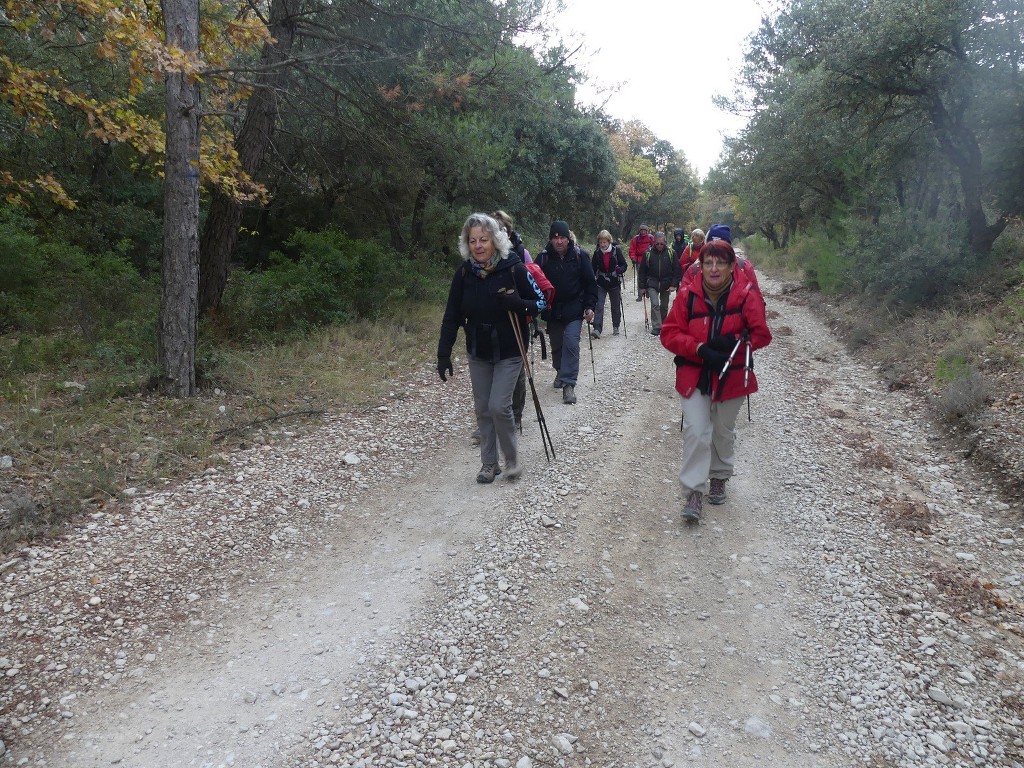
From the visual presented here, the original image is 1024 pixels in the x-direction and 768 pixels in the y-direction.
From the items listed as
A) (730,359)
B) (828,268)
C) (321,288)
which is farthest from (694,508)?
(828,268)

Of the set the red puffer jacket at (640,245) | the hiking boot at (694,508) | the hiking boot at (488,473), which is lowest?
the hiking boot at (488,473)

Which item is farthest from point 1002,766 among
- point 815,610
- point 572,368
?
point 572,368

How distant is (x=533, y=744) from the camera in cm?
302

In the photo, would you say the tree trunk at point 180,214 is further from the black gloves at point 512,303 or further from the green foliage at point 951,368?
the green foliage at point 951,368

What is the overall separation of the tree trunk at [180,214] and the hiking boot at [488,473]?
3744 mm

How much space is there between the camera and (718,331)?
16.0 feet

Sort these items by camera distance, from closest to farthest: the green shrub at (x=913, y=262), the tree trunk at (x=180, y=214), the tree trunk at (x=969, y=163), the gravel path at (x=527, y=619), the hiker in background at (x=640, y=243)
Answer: the gravel path at (x=527, y=619), the tree trunk at (x=180, y=214), the green shrub at (x=913, y=262), the tree trunk at (x=969, y=163), the hiker in background at (x=640, y=243)

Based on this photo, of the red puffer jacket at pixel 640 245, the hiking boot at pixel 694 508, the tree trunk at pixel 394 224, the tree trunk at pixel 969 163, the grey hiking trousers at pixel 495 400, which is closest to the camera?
the hiking boot at pixel 694 508

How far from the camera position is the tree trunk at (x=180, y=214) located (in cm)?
682

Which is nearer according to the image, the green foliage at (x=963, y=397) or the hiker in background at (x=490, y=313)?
the hiker in background at (x=490, y=313)

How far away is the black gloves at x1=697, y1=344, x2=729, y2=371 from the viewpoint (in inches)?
188

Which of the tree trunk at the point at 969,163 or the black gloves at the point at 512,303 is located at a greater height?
the tree trunk at the point at 969,163

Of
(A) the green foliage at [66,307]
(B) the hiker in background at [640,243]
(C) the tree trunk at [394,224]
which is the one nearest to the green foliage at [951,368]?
(B) the hiker in background at [640,243]

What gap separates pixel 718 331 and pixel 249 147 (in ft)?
26.8
